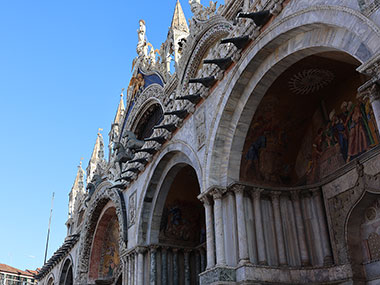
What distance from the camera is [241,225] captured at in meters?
8.31

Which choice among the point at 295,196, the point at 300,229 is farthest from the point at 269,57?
the point at 300,229

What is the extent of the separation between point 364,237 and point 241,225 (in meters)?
2.30

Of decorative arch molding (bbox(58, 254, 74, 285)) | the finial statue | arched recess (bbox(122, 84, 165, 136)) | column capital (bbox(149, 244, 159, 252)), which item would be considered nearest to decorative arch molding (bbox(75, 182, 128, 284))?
arched recess (bbox(122, 84, 165, 136))

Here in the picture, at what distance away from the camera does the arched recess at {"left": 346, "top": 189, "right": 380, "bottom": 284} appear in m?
7.73

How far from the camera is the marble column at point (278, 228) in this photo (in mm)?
8419

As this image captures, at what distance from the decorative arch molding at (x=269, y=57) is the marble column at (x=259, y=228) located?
1.74 ft

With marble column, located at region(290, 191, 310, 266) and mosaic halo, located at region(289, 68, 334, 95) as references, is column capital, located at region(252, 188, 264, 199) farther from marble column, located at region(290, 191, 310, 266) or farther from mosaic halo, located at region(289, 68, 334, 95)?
mosaic halo, located at region(289, 68, 334, 95)

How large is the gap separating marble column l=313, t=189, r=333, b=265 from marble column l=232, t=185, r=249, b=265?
162 centimetres

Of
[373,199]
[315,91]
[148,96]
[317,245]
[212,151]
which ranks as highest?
[148,96]

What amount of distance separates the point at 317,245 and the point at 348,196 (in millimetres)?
1195

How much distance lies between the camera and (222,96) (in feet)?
30.1

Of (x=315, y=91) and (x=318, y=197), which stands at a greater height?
(x=315, y=91)

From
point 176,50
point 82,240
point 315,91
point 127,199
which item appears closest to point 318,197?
point 315,91

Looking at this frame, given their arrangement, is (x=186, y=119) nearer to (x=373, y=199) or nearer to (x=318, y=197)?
(x=318, y=197)
